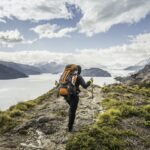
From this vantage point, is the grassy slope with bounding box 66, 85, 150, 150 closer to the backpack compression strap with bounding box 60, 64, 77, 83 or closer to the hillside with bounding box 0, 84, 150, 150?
the hillside with bounding box 0, 84, 150, 150

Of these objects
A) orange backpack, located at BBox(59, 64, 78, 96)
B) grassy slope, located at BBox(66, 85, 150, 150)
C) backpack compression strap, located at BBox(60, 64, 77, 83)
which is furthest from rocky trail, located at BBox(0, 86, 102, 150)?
backpack compression strap, located at BBox(60, 64, 77, 83)

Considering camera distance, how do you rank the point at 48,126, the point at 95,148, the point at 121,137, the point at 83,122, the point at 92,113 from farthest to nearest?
the point at 92,113 → the point at 83,122 → the point at 48,126 → the point at 121,137 → the point at 95,148

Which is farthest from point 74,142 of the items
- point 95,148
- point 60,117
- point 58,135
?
point 60,117

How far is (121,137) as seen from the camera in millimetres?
12523

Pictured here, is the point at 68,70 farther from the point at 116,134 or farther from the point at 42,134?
the point at 116,134

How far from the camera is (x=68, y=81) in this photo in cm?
1320

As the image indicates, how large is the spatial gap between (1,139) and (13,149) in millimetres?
1926

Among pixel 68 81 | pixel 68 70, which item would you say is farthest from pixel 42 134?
pixel 68 70

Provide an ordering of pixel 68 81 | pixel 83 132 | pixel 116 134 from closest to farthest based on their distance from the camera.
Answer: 1. pixel 83 132
2. pixel 116 134
3. pixel 68 81

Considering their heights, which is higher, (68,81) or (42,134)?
(68,81)

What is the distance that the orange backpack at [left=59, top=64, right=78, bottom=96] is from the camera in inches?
513

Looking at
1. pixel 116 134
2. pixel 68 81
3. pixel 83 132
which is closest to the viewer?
pixel 83 132

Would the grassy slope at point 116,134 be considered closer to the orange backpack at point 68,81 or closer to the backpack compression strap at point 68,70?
the orange backpack at point 68,81

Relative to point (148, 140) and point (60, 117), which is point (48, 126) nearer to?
point (60, 117)
